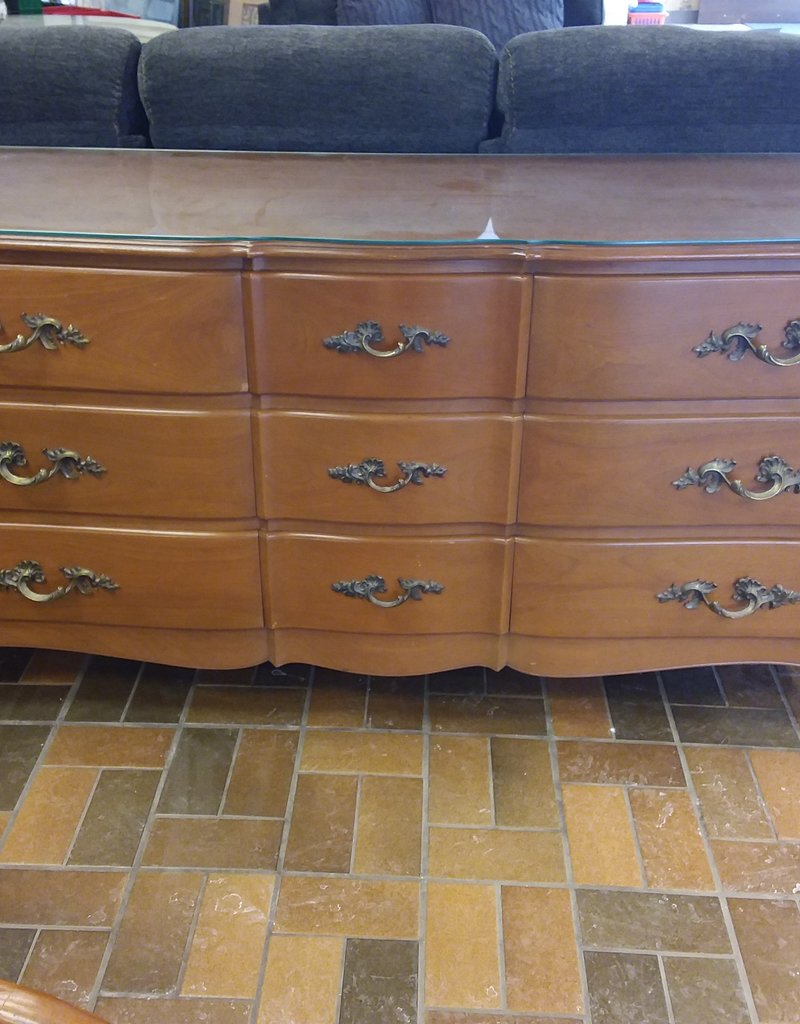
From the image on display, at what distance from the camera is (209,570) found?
4.17ft

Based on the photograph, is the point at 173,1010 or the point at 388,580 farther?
the point at 388,580

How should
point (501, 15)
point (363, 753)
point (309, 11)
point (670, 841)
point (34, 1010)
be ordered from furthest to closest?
point (309, 11) → point (501, 15) → point (363, 753) → point (670, 841) → point (34, 1010)

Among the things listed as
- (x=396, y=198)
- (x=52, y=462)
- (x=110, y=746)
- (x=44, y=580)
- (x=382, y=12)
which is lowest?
(x=110, y=746)

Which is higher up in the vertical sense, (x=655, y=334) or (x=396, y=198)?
(x=396, y=198)

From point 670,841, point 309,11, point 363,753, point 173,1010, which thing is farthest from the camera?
point 309,11

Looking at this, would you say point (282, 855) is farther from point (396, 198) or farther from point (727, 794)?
point (396, 198)

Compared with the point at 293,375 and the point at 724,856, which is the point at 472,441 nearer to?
the point at 293,375

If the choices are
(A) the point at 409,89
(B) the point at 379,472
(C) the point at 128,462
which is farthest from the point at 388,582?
(A) the point at 409,89

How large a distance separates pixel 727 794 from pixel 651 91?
112 cm

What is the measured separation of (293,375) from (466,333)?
0.75 feet

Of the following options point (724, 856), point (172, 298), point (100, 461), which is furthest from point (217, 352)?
point (724, 856)

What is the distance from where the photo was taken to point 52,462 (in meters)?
1.20

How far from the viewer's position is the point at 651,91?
55.0 inches

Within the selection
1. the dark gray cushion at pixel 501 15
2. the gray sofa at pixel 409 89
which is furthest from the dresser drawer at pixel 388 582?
the dark gray cushion at pixel 501 15
